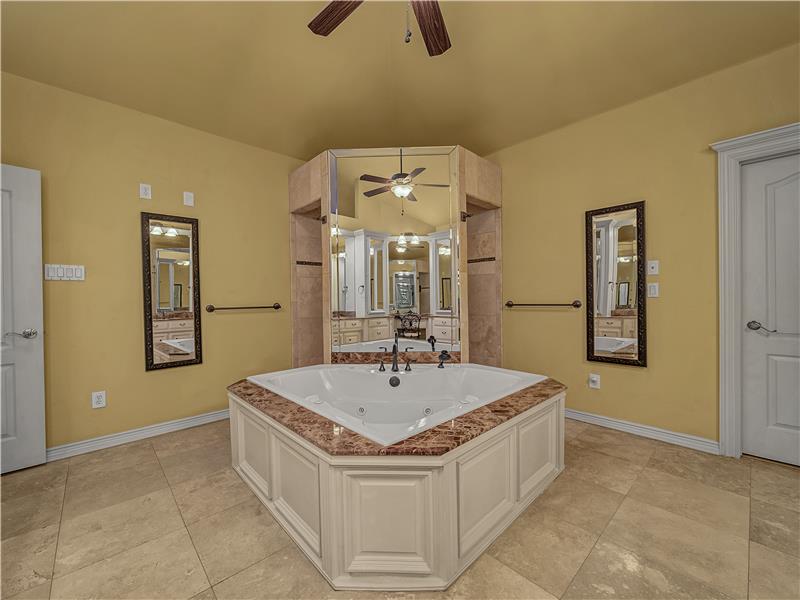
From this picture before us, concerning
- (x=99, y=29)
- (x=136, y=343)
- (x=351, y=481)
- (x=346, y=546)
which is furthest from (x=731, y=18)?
(x=136, y=343)

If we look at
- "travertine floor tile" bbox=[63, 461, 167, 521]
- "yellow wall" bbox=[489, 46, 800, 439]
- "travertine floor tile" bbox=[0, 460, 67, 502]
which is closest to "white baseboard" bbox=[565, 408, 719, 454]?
"yellow wall" bbox=[489, 46, 800, 439]

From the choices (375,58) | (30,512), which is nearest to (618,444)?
(375,58)

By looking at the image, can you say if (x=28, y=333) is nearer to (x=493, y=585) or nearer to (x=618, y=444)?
(x=493, y=585)

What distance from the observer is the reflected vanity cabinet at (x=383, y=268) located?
283 centimetres

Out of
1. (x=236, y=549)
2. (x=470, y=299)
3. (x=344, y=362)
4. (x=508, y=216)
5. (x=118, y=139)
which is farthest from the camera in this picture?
(x=470, y=299)

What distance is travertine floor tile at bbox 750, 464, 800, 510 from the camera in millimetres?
1694

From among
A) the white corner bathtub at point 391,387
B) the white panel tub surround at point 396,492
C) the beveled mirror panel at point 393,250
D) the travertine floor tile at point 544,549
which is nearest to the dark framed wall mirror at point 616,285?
the white corner bathtub at point 391,387

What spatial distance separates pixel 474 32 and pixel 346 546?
2960 millimetres

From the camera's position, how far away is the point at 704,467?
203 cm

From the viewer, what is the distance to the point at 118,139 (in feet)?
8.18

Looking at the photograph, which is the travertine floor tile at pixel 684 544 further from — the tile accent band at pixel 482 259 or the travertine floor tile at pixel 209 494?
the tile accent band at pixel 482 259

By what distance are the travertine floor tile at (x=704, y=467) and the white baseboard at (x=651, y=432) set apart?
2.0 inches

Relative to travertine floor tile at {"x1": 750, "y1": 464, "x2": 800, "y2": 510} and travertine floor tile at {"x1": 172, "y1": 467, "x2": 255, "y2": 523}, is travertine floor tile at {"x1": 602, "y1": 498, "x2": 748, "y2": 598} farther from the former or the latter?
travertine floor tile at {"x1": 172, "y1": 467, "x2": 255, "y2": 523}

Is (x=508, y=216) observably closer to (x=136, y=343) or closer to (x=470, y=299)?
(x=470, y=299)
